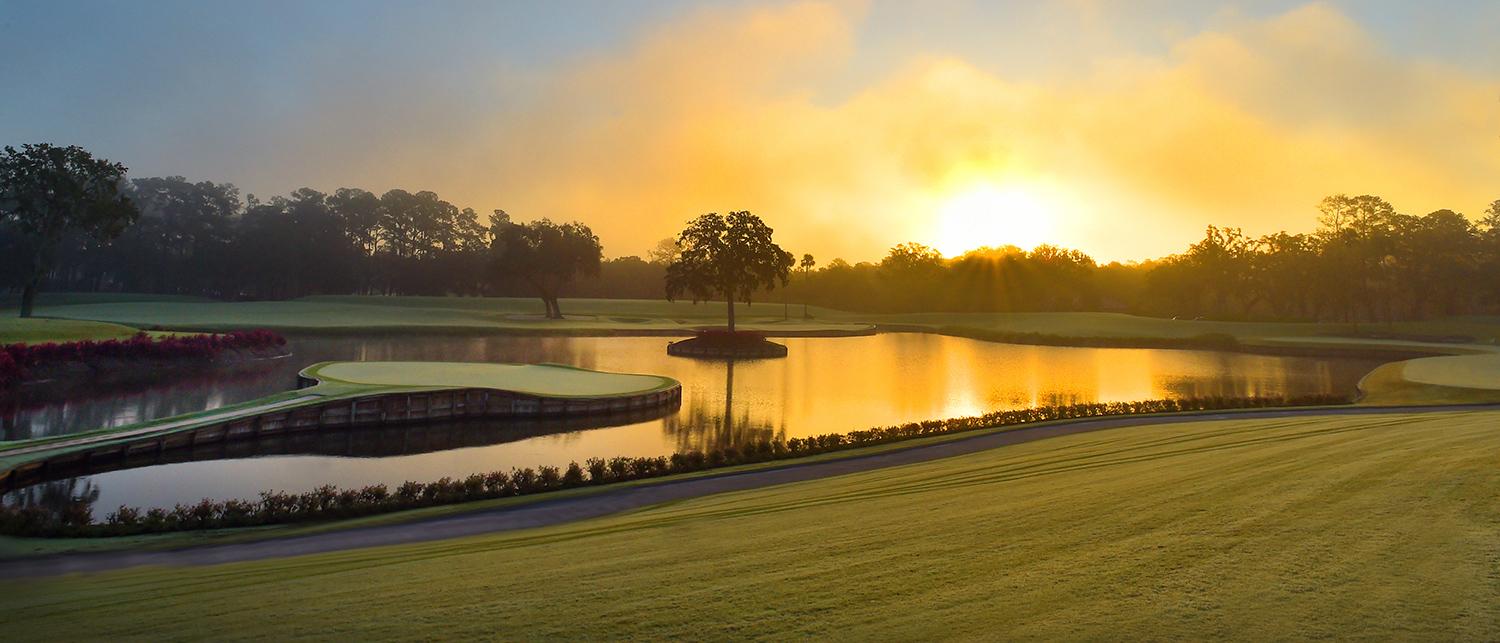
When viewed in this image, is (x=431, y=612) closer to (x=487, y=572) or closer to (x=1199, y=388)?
(x=487, y=572)

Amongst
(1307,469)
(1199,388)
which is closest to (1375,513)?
(1307,469)

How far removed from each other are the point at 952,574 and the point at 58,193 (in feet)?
182

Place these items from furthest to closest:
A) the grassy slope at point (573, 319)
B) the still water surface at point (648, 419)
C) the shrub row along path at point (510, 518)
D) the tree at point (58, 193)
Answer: the grassy slope at point (573, 319) < the tree at point (58, 193) < the still water surface at point (648, 419) < the shrub row along path at point (510, 518)

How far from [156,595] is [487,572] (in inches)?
116

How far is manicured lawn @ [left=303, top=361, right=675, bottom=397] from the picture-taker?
2650 centimetres

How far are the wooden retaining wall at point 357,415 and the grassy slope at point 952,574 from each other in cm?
983

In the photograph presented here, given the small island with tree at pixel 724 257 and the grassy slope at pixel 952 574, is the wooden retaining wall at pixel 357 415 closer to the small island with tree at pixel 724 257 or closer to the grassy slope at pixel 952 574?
the grassy slope at pixel 952 574

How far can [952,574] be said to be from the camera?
245 inches

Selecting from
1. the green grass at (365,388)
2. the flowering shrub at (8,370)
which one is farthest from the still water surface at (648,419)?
the flowering shrub at (8,370)

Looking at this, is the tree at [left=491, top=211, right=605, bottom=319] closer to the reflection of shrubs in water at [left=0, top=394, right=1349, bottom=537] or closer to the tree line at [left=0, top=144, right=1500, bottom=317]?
the tree line at [left=0, top=144, right=1500, bottom=317]

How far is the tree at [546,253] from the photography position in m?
79.1

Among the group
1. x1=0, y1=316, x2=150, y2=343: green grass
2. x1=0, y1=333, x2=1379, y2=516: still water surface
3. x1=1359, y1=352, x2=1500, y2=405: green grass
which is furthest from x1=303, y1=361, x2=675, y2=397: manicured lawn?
x1=1359, y1=352, x2=1500, y2=405: green grass

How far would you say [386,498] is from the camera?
1293cm


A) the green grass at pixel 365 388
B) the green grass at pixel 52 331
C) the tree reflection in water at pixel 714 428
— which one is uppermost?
the green grass at pixel 52 331
